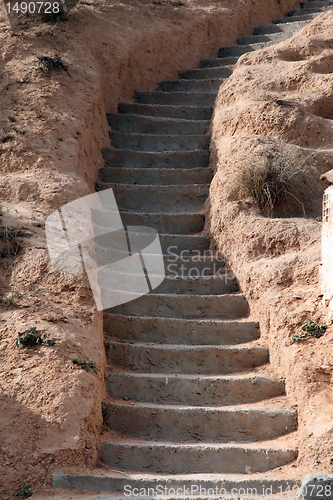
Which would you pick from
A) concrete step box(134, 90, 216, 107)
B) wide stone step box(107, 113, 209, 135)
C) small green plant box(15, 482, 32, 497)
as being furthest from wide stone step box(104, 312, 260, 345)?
concrete step box(134, 90, 216, 107)

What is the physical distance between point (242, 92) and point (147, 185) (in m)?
1.78

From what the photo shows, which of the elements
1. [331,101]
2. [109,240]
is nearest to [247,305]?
[109,240]

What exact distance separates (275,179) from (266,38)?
14.5 feet

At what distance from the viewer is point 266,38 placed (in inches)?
333

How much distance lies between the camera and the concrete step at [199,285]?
205 inches

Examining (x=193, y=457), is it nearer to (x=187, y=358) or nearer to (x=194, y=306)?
(x=187, y=358)

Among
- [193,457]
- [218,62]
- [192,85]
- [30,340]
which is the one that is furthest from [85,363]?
[218,62]

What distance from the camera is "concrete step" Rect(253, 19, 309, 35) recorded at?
8.32m

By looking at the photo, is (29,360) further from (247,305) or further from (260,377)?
(247,305)

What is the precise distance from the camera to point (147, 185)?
6.11m

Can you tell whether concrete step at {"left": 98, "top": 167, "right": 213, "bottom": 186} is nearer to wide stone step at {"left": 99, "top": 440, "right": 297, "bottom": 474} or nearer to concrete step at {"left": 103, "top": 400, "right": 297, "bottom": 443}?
concrete step at {"left": 103, "top": 400, "right": 297, "bottom": 443}

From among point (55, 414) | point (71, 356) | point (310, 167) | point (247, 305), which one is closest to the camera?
point (55, 414)

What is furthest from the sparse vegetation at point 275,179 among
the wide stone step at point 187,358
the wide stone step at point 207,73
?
the wide stone step at point 207,73

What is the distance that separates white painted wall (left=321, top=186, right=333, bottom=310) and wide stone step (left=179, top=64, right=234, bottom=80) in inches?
175
